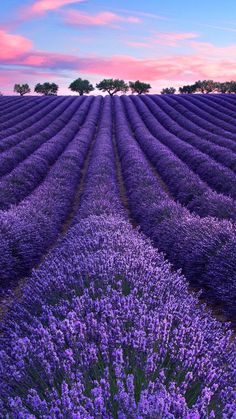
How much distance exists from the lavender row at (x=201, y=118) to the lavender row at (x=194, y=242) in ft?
35.2

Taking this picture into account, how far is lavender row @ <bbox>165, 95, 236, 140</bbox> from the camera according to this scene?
2002cm

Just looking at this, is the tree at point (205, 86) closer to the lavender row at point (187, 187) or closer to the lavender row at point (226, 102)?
the lavender row at point (226, 102)

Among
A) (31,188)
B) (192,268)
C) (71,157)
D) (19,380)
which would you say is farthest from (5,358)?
(71,157)

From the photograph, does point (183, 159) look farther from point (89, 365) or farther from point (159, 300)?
point (89, 365)

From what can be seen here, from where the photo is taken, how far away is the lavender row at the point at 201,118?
2002cm

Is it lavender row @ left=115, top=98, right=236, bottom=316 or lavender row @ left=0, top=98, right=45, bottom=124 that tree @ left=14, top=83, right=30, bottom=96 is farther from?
lavender row @ left=115, top=98, right=236, bottom=316

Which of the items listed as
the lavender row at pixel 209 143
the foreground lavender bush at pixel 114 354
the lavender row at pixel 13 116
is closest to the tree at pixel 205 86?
the lavender row at pixel 13 116

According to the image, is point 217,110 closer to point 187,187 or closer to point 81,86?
point 187,187

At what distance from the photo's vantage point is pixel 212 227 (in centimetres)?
667

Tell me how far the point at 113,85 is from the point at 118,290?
56150 millimetres

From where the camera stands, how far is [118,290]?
3762 millimetres

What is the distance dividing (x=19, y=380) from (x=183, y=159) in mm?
12965

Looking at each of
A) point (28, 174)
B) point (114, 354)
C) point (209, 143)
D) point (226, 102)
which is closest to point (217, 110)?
point (226, 102)

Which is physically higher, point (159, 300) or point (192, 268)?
point (159, 300)
